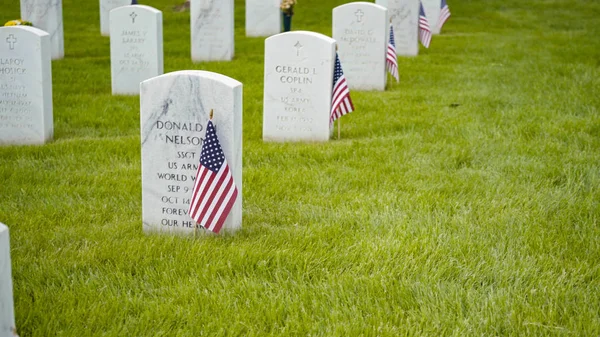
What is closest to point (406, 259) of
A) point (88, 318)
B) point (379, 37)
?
A: point (88, 318)

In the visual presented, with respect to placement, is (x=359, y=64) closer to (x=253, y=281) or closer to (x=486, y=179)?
(x=486, y=179)

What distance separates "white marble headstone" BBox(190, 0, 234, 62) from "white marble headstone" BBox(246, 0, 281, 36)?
3.91 meters

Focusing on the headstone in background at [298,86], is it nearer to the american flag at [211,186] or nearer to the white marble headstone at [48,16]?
the american flag at [211,186]

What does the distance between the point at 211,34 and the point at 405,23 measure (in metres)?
3.87

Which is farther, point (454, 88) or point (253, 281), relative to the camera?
point (454, 88)

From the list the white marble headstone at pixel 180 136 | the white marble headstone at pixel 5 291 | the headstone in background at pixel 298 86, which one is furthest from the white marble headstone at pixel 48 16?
the white marble headstone at pixel 5 291

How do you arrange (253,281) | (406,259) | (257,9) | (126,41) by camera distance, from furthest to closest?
(257,9) < (126,41) < (406,259) < (253,281)

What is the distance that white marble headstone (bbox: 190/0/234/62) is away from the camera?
47.4ft

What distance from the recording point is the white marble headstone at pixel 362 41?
11028mm

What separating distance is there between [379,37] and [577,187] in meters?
5.48

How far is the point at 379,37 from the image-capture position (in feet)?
37.0

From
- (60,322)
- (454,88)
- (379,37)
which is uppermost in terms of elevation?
(379,37)

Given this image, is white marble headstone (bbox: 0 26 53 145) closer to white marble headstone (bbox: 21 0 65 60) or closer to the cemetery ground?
the cemetery ground

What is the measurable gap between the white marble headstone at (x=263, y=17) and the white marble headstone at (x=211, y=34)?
3905 mm
